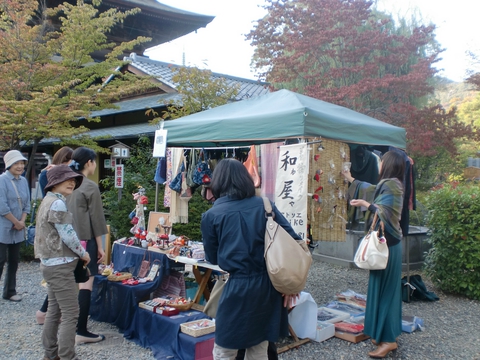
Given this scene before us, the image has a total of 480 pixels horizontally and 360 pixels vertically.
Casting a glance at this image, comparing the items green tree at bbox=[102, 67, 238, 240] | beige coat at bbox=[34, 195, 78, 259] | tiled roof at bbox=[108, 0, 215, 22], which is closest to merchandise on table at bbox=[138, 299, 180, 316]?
beige coat at bbox=[34, 195, 78, 259]

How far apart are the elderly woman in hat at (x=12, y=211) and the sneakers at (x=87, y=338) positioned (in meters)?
1.84

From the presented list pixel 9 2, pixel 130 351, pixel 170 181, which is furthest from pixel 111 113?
pixel 130 351

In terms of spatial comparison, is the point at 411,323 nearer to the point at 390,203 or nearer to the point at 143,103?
the point at 390,203

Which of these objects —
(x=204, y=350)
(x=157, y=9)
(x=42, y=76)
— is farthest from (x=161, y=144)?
(x=157, y=9)

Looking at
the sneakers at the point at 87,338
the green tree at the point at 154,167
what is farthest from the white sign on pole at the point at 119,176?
the sneakers at the point at 87,338

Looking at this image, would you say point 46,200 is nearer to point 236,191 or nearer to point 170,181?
point 236,191

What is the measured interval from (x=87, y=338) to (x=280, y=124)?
108 inches

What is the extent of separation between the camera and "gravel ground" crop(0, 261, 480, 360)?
12.5 ft

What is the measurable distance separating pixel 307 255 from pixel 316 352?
1732mm

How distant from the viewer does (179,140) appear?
5289 millimetres

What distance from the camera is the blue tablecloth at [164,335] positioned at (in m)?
3.56

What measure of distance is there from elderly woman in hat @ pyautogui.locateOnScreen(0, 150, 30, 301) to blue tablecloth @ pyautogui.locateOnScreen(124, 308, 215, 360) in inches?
79.7

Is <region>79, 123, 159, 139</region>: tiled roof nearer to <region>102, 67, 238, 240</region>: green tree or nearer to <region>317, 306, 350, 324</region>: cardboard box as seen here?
<region>102, 67, 238, 240</region>: green tree

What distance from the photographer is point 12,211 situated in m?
5.23
